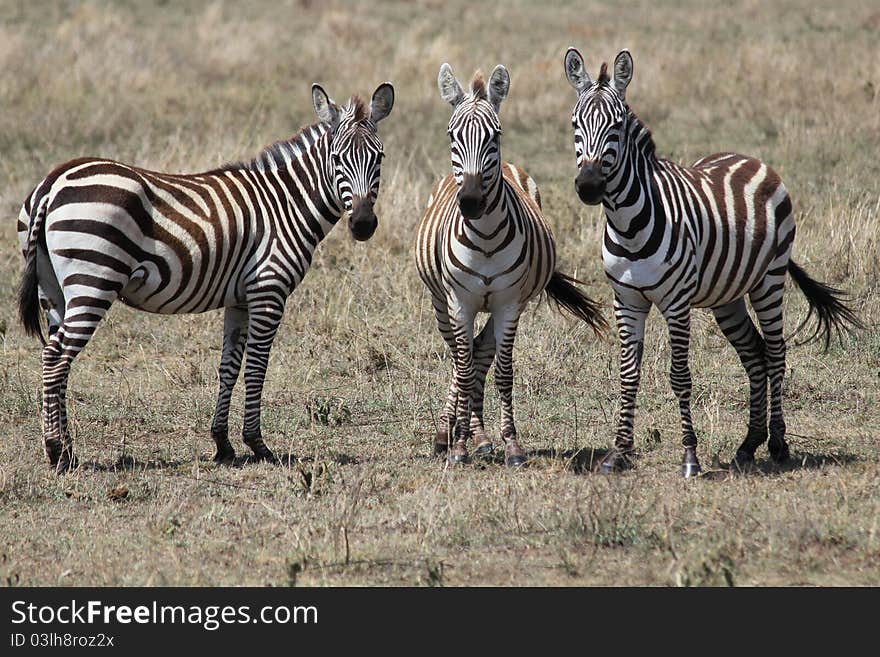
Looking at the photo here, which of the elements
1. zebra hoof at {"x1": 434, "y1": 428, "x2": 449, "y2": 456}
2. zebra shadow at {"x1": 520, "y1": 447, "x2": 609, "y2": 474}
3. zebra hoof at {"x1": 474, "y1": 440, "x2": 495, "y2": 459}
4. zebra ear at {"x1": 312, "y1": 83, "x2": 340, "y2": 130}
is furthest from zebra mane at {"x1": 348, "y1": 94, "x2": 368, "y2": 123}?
zebra shadow at {"x1": 520, "y1": 447, "x2": 609, "y2": 474}

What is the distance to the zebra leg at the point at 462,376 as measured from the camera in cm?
695

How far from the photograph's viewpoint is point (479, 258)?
676 centimetres

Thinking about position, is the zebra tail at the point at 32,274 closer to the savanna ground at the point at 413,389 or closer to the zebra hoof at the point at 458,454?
the savanna ground at the point at 413,389

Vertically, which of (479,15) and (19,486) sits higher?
(479,15)

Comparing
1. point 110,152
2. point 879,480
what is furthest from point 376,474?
point 110,152

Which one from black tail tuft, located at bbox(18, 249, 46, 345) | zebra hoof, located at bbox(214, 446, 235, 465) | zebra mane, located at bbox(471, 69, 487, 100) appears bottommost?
zebra hoof, located at bbox(214, 446, 235, 465)

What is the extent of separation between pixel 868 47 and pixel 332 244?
36.6ft

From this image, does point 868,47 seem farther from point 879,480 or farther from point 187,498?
point 187,498

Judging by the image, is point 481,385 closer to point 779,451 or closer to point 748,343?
point 748,343

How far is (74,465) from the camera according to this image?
675cm

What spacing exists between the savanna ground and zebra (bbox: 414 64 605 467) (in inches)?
14.6

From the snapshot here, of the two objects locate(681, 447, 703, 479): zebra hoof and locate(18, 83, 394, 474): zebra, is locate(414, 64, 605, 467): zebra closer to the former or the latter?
locate(18, 83, 394, 474): zebra

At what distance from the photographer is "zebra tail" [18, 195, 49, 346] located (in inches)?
256

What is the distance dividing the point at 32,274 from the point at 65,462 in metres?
1.08
